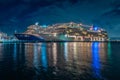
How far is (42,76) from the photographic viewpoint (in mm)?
25078

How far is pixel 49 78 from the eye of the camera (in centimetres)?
2411

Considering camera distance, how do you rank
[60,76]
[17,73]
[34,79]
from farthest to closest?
1. [17,73]
2. [60,76]
3. [34,79]

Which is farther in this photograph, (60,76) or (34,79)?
(60,76)

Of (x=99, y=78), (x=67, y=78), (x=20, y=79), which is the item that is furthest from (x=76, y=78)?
(x=20, y=79)

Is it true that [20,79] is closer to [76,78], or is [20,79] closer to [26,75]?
[26,75]

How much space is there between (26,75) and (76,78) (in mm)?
5776

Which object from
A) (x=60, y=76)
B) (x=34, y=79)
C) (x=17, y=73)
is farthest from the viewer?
(x=17, y=73)

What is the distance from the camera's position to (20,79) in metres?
23.8

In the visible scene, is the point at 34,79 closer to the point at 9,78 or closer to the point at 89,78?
the point at 9,78

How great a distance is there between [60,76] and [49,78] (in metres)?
1.44

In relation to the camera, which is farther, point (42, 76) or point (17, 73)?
point (17, 73)

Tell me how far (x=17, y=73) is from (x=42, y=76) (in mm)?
3735

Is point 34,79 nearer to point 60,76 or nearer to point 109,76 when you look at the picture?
point 60,76

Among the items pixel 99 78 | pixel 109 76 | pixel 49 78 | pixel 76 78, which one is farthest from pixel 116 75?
pixel 49 78
